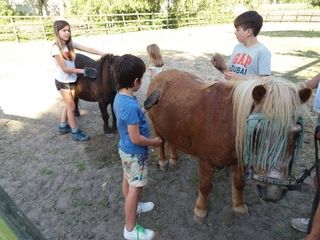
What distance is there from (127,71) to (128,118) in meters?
0.37

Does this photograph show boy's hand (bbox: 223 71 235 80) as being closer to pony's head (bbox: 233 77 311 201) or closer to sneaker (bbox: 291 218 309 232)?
pony's head (bbox: 233 77 311 201)

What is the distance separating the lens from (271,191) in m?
2.26

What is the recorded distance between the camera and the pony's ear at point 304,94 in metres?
2.06

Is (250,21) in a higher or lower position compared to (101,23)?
higher

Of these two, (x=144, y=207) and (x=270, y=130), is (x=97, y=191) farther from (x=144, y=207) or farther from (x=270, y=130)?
(x=270, y=130)

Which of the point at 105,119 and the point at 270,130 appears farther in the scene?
the point at 105,119

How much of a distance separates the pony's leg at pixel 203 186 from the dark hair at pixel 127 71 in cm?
109

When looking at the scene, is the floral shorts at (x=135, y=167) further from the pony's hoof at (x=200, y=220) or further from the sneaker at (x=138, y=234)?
the pony's hoof at (x=200, y=220)

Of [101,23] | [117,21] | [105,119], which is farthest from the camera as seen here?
[117,21]

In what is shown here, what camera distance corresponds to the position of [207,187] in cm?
304

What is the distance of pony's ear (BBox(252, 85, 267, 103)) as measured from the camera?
2.05 metres

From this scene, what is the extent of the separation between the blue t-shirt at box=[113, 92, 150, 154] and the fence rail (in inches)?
634

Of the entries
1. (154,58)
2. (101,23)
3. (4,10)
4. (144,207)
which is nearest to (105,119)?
(154,58)

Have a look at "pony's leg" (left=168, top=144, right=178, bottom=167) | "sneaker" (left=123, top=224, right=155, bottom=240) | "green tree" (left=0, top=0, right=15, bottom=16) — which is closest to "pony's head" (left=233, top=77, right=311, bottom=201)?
"sneaker" (left=123, top=224, right=155, bottom=240)
